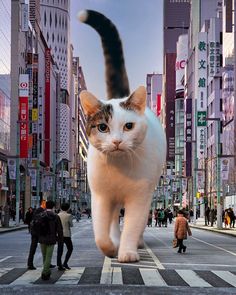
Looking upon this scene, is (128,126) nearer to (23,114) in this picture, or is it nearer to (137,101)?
(137,101)

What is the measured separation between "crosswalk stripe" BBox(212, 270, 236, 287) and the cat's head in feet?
9.54

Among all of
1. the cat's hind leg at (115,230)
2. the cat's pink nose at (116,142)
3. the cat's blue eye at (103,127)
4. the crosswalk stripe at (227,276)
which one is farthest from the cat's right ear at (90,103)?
the crosswalk stripe at (227,276)

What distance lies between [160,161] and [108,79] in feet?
6.71

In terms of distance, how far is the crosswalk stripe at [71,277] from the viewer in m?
12.4

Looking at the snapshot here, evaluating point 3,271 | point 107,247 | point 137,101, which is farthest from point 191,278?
point 3,271

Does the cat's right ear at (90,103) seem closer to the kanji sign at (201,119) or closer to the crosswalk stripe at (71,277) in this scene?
the crosswalk stripe at (71,277)

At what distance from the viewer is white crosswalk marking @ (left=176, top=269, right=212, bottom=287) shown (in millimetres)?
12234

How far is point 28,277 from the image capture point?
13.4 meters

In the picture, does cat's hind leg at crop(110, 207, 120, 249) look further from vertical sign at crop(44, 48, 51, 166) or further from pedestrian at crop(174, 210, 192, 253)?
vertical sign at crop(44, 48, 51, 166)

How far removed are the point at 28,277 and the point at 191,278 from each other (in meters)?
3.00

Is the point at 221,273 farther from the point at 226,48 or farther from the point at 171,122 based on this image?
the point at 171,122

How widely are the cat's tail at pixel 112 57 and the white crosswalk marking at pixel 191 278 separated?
389 cm

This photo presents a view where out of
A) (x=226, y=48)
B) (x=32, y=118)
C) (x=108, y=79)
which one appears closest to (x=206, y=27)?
(x=226, y=48)

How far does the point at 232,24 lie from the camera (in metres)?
82.4
